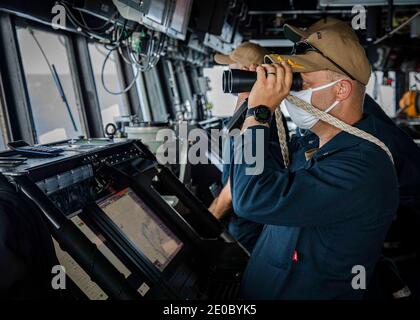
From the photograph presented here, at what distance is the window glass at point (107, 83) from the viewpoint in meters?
4.35

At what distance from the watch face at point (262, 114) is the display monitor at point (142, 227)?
0.70m

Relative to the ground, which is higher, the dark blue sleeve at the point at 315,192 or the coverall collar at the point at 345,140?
the coverall collar at the point at 345,140

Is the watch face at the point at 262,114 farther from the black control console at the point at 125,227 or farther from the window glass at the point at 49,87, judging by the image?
the window glass at the point at 49,87

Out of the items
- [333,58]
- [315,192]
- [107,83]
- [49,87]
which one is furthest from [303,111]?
[107,83]

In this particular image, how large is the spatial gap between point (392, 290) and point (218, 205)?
1163 mm

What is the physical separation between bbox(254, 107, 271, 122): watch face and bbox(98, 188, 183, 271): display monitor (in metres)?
0.70

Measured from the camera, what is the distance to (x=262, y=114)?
1441 millimetres

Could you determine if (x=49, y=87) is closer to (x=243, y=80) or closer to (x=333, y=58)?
(x=243, y=80)

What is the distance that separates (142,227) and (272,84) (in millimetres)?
852

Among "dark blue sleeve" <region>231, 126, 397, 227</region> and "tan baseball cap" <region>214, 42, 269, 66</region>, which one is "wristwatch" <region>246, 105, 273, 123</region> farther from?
"tan baseball cap" <region>214, 42, 269, 66</region>

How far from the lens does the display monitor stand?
67.5 inches

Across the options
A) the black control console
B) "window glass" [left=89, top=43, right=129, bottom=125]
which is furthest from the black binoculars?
"window glass" [left=89, top=43, right=129, bottom=125]

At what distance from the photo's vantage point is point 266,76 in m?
1.43

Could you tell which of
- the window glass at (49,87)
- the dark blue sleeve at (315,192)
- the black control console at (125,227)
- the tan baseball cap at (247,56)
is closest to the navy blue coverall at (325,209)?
the dark blue sleeve at (315,192)
